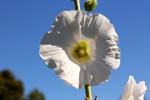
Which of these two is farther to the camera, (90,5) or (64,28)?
(90,5)

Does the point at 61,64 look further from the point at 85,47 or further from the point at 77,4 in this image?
the point at 77,4

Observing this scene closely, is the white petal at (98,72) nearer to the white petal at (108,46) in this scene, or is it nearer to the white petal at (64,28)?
the white petal at (108,46)

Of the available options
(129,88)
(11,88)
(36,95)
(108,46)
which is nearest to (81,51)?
(108,46)

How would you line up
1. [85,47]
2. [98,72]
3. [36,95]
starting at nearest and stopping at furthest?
[98,72], [85,47], [36,95]

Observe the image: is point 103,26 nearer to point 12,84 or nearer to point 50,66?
point 50,66

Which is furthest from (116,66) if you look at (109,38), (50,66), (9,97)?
(9,97)

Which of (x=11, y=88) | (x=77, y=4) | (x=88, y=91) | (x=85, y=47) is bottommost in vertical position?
(x=88, y=91)
